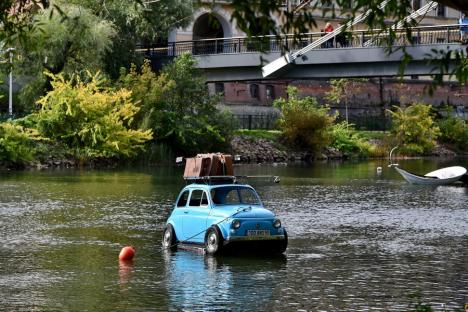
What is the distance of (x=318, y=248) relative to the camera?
26984mm

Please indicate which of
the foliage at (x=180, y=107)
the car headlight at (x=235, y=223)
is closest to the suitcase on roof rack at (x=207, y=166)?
the car headlight at (x=235, y=223)

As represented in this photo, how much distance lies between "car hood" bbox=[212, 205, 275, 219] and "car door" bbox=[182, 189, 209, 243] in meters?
0.46

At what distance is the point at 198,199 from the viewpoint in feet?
84.8

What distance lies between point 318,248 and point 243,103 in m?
76.3

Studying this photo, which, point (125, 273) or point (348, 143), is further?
point (348, 143)

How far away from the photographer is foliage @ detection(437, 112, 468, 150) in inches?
3868

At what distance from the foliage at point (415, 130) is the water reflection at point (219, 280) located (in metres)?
68.9

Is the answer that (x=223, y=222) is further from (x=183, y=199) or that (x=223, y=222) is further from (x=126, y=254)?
(x=183, y=199)

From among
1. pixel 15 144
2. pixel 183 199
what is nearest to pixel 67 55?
pixel 15 144

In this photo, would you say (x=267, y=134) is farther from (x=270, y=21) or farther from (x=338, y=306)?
(x=270, y=21)

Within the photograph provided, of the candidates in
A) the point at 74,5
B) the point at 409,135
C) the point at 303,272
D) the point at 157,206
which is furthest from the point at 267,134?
the point at 303,272

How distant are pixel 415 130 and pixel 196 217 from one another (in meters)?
69.9

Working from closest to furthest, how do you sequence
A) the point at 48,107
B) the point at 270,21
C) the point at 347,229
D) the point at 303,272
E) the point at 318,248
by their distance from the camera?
the point at 270,21 < the point at 303,272 < the point at 318,248 < the point at 347,229 < the point at 48,107

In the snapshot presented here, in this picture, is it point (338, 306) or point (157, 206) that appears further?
point (157, 206)
